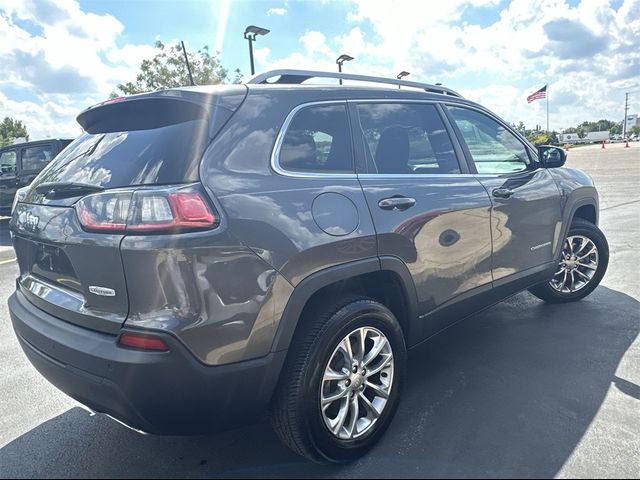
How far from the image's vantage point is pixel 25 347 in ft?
7.93

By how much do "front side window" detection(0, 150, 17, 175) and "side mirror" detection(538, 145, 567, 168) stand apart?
1210 cm

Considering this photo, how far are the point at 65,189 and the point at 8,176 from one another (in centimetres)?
1148

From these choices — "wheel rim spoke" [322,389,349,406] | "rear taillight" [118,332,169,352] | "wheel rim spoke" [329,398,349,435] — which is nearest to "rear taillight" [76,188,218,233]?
"rear taillight" [118,332,169,352]

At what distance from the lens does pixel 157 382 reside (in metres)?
1.86

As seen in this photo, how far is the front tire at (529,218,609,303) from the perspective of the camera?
4.48m

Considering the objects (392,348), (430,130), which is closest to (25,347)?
(392,348)

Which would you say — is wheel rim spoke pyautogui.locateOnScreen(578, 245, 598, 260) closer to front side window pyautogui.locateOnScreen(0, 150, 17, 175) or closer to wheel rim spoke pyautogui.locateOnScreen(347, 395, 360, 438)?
wheel rim spoke pyautogui.locateOnScreen(347, 395, 360, 438)

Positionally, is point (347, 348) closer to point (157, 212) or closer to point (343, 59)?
point (157, 212)

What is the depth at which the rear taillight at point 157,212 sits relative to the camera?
6.14 ft

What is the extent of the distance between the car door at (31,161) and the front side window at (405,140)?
10.7m

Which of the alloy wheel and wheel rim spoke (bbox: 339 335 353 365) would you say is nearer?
wheel rim spoke (bbox: 339 335 353 365)

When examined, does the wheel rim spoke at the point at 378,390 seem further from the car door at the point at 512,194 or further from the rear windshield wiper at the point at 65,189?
the rear windshield wiper at the point at 65,189

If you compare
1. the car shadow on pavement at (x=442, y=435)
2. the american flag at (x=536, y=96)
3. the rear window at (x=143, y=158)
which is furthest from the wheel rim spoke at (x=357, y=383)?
the american flag at (x=536, y=96)

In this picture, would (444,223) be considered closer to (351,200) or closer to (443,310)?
(443,310)
